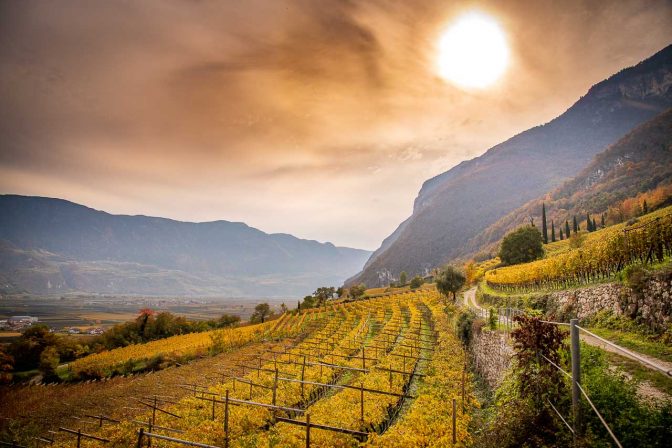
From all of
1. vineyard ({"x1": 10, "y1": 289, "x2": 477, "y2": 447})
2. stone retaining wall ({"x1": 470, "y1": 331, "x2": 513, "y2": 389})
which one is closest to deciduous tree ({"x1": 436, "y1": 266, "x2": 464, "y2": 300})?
vineyard ({"x1": 10, "y1": 289, "x2": 477, "y2": 447})

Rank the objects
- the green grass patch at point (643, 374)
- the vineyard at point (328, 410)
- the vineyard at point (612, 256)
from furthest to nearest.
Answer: the vineyard at point (612, 256) < the vineyard at point (328, 410) < the green grass patch at point (643, 374)

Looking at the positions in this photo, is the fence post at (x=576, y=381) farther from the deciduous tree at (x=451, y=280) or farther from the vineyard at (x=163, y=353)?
the deciduous tree at (x=451, y=280)

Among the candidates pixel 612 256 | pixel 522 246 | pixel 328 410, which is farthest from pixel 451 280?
pixel 328 410

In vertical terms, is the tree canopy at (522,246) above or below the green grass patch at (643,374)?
above

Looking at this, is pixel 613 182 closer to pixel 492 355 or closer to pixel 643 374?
pixel 492 355

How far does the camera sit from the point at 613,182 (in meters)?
132

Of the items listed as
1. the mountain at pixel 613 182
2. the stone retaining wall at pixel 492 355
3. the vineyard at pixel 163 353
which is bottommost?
the vineyard at pixel 163 353

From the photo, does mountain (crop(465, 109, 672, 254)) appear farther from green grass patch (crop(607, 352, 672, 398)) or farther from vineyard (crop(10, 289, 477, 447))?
green grass patch (crop(607, 352, 672, 398))

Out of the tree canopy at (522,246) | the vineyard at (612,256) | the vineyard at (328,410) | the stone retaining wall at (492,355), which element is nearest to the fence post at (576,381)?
the vineyard at (328,410)

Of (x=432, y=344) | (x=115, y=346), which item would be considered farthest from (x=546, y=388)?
(x=115, y=346)

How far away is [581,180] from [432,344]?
186 meters

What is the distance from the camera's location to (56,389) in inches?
1582

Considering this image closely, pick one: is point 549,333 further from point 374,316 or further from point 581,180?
point 581,180

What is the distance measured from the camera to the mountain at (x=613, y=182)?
112 meters
